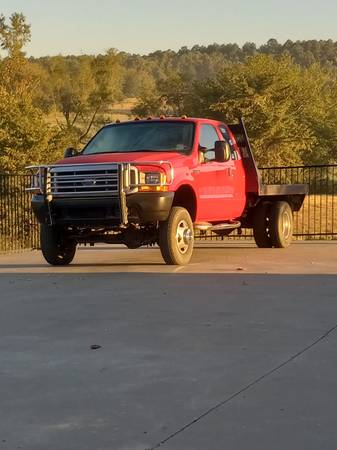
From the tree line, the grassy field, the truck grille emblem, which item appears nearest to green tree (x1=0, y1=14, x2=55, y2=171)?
the tree line

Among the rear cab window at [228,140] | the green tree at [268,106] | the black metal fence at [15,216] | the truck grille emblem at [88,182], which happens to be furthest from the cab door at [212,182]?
the green tree at [268,106]

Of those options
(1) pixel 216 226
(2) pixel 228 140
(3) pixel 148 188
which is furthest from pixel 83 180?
(2) pixel 228 140

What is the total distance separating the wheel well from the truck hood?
1.55ft

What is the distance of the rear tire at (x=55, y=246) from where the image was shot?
37.1 feet

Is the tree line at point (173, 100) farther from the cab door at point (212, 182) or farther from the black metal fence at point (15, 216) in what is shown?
the cab door at point (212, 182)

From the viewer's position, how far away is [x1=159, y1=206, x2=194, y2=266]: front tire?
34.9 feet

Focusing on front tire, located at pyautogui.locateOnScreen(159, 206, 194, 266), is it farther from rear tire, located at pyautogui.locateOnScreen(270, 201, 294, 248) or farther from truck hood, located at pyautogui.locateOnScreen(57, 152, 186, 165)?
rear tire, located at pyautogui.locateOnScreen(270, 201, 294, 248)

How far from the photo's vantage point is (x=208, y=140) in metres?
12.0
